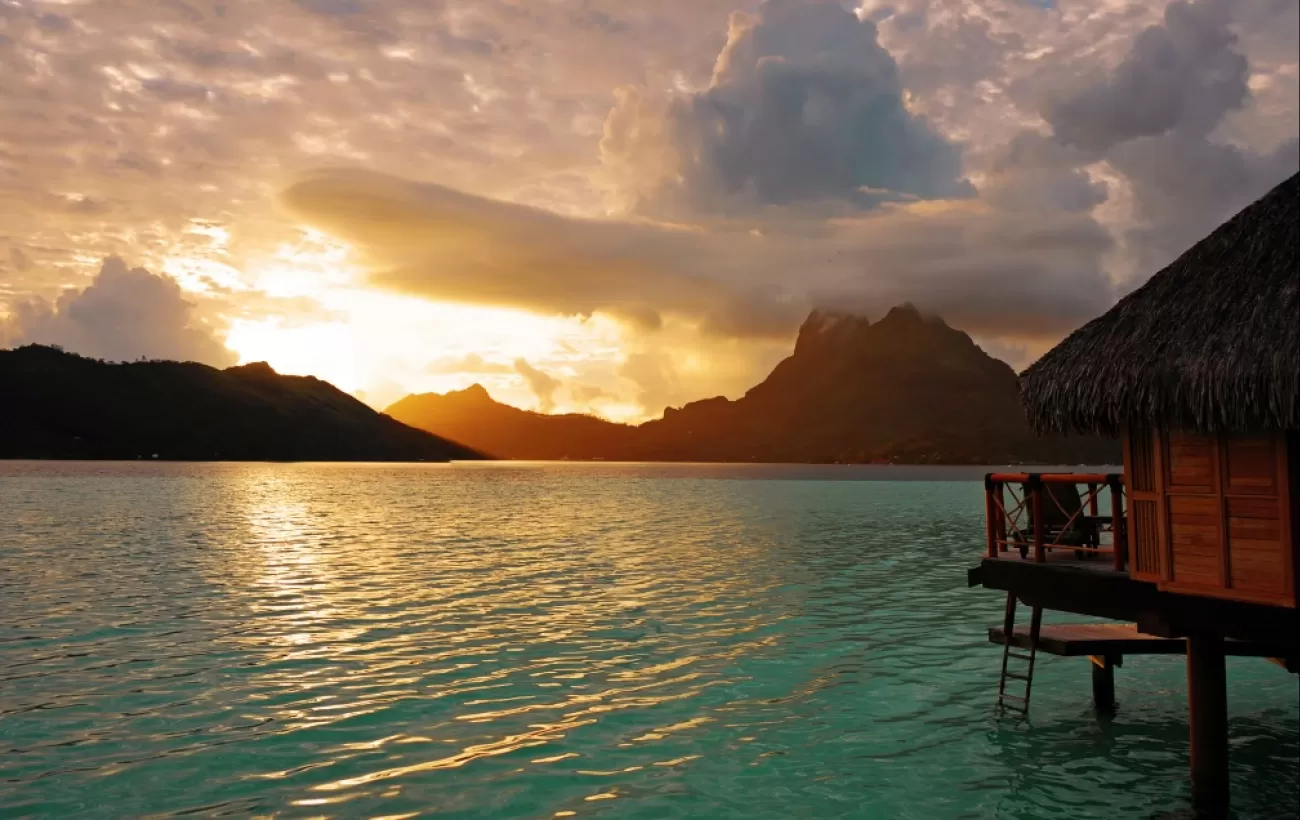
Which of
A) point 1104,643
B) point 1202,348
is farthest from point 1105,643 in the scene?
point 1202,348

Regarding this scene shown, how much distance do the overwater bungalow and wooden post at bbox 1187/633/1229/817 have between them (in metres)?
0.02

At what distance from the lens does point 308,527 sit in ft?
201

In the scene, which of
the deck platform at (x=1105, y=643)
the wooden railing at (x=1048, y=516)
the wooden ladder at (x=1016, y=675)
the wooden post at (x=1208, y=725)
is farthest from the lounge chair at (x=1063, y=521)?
the wooden post at (x=1208, y=725)

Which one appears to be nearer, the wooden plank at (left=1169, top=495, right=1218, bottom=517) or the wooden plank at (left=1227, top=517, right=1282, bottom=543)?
the wooden plank at (left=1227, top=517, right=1282, bottom=543)

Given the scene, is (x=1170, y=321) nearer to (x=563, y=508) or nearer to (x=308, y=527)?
(x=308, y=527)

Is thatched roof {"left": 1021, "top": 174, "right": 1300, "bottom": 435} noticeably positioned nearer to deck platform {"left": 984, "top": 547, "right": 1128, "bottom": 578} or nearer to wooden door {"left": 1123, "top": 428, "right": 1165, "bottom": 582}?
wooden door {"left": 1123, "top": 428, "right": 1165, "bottom": 582}

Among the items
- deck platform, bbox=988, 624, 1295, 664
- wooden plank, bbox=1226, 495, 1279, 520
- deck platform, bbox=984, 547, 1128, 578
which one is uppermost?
wooden plank, bbox=1226, 495, 1279, 520

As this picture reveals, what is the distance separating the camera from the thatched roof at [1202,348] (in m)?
11.3

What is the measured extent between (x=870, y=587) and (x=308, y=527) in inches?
1662

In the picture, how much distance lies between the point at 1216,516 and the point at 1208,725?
3.07 m

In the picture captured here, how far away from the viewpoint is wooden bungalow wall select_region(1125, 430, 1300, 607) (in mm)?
11320

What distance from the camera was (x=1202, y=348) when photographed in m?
12.1

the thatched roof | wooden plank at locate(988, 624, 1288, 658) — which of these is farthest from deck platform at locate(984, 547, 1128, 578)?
the thatched roof

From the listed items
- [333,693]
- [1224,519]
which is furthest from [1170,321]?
[333,693]
